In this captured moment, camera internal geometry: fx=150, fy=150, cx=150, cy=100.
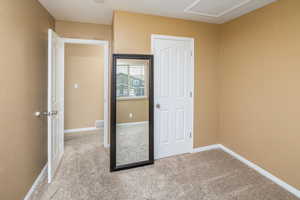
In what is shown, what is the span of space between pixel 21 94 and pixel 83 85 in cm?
241

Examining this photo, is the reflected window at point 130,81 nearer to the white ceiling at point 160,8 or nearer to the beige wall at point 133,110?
the beige wall at point 133,110

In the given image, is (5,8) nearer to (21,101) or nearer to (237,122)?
(21,101)

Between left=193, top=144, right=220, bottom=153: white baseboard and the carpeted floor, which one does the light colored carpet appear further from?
left=193, top=144, right=220, bottom=153: white baseboard

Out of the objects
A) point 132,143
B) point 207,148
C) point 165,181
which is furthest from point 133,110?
point 207,148

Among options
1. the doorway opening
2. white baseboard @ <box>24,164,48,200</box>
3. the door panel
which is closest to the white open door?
white baseboard @ <box>24,164,48,200</box>

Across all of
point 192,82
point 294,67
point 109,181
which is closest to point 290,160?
point 294,67

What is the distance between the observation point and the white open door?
6.54 feet

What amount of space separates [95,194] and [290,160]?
101 inches

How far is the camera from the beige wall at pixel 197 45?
7.91 ft

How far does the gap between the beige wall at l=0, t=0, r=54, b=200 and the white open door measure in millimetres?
163

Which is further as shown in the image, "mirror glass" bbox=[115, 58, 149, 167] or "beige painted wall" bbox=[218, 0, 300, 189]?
"mirror glass" bbox=[115, 58, 149, 167]

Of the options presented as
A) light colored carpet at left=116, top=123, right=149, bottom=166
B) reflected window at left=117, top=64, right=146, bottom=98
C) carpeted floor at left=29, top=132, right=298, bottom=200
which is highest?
reflected window at left=117, top=64, right=146, bottom=98

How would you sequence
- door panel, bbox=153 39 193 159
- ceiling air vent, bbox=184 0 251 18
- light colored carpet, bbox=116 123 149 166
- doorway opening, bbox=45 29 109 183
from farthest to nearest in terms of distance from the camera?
doorway opening, bbox=45 29 109 183 < door panel, bbox=153 39 193 159 < light colored carpet, bbox=116 123 149 166 < ceiling air vent, bbox=184 0 251 18

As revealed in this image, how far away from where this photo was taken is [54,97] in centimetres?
224
